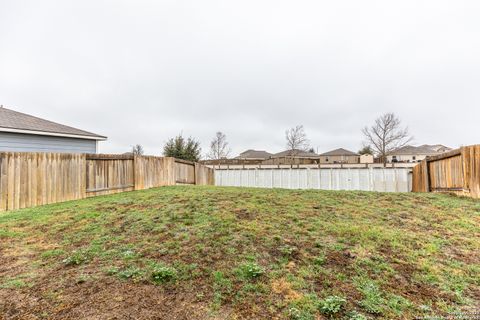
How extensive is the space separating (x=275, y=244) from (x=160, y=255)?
5.07 ft

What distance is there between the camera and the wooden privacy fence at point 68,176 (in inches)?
245

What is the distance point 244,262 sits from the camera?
10.3 feet

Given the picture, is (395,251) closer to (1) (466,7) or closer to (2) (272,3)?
(2) (272,3)

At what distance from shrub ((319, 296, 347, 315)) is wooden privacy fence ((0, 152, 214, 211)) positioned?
7.24 m

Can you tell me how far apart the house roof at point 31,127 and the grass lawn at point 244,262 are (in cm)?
577

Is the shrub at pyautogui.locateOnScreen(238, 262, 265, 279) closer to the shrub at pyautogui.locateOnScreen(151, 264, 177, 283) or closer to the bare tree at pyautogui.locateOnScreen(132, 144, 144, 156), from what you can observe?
the shrub at pyautogui.locateOnScreen(151, 264, 177, 283)

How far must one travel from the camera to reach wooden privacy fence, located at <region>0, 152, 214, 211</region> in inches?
245

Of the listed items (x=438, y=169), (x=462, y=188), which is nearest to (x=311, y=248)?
(x=462, y=188)

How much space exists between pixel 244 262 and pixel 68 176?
6.46 metres

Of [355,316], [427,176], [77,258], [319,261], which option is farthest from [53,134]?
[427,176]

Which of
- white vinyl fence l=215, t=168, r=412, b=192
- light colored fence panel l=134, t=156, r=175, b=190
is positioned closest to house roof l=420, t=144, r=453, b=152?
white vinyl fence l=215, t=168, r=412, b=192

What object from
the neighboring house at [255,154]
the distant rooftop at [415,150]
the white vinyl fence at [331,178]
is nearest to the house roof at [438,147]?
the distant rooftop at [415,150]

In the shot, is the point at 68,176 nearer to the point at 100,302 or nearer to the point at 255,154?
the point at 100,302

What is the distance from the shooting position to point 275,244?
3.62 metres
